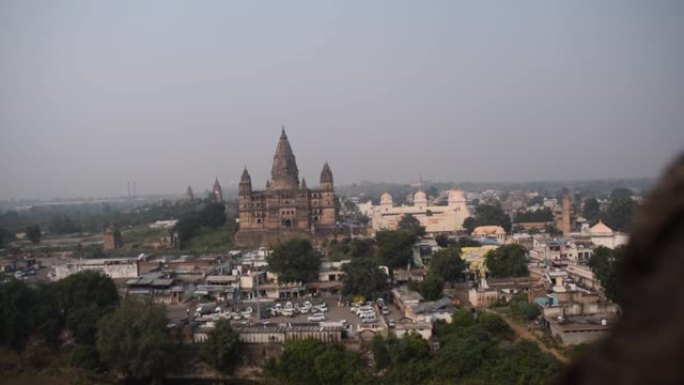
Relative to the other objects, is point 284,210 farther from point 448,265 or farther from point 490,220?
point 490,220

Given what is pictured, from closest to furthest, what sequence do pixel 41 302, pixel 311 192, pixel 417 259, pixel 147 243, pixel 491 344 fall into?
1. pixel 491 344
2. pixel 41 302
3. pixel 417 259
4. pixel 311 192
5. pixel 147 243

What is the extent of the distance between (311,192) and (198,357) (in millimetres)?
19963

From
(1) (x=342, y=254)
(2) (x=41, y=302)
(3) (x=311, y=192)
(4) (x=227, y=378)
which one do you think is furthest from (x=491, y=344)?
(3) (x=311, y=192)

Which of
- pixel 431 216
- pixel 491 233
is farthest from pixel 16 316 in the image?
pixel 431 216

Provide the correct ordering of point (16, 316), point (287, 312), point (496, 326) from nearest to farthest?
point (496, 326) < point (16, 316) < point (287, 312)

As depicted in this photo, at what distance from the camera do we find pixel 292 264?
23.6 m

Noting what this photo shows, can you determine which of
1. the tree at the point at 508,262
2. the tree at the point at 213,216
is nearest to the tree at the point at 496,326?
the tree at the point at 508,262

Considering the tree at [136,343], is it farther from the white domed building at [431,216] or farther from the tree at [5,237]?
the white domed building at [431,216]

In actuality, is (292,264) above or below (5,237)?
below

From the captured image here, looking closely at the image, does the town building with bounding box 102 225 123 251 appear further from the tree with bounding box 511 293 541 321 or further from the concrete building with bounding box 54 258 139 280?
the tree with bounding box 511 293 541 321

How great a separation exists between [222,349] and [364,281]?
6.57 meters

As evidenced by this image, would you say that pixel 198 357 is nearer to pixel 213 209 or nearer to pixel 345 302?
pixel 345 302

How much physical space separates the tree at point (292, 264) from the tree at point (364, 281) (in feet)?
7.35

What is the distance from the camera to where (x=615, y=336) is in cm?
83
